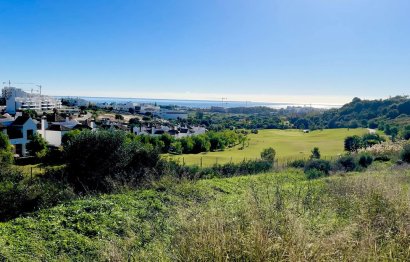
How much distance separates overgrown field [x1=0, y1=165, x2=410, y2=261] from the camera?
269 cm

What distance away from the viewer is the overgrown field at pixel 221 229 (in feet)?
8.82

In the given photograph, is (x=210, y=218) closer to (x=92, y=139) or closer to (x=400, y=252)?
(x=400, y=252)

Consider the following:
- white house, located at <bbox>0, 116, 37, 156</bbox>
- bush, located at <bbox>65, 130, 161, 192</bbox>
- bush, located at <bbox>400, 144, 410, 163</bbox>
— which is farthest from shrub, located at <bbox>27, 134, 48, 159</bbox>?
bush, located at <bbox>400, 144, 410, 163</bbox>

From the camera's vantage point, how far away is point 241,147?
45.9 meters

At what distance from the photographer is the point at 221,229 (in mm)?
2947

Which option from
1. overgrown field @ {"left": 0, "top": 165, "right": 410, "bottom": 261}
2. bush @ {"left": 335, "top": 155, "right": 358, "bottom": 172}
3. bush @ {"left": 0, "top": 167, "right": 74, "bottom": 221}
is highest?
overgrown field @ {"left": 0, "top": 165, "right": 410, "bottom": 261}

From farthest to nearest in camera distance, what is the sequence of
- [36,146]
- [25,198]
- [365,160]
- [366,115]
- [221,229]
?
[366,115] < [36,146] < [365,160] < [25,198] < [221,229]

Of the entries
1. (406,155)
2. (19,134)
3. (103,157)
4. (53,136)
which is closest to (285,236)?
(103,157)

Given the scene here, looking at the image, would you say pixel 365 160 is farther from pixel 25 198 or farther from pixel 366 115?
pixel 366 115

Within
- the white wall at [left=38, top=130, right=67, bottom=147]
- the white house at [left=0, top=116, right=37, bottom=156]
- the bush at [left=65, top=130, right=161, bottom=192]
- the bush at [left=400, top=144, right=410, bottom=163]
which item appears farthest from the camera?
the white wall at [left=38, top=130, right=67, bottom=147]

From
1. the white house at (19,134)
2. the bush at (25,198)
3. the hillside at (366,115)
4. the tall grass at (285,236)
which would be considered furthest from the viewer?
the hillside at (366,115)

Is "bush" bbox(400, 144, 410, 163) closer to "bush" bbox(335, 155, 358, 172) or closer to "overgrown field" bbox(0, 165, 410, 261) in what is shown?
"bush" bbox(335, 155, 358, 172)

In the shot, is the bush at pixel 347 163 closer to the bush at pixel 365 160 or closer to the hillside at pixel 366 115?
the bush at pixel 365 160

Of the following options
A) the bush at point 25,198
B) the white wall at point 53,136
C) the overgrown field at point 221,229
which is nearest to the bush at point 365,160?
the overgrown field at point 221,229
